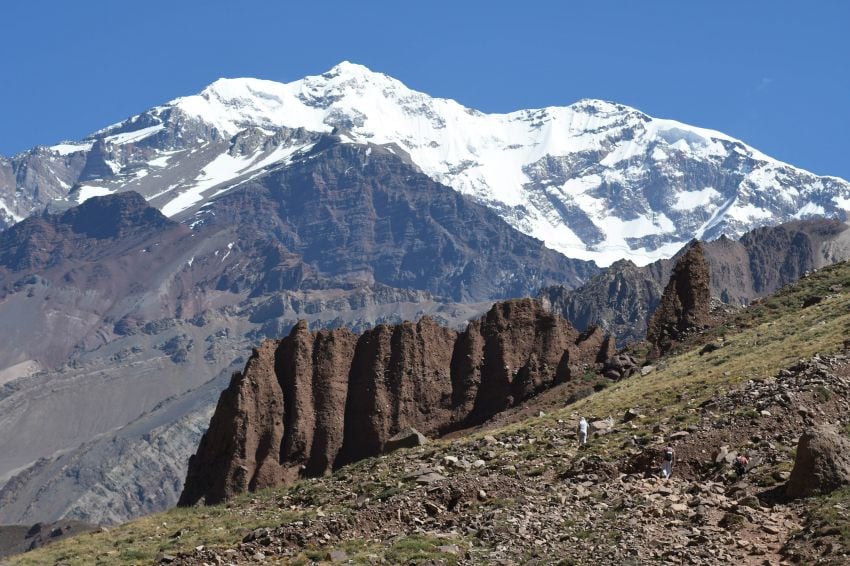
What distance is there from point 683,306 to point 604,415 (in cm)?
2711

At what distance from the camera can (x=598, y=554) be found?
123ft

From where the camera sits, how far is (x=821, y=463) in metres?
39.9

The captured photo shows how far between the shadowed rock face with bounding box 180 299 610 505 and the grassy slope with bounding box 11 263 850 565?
14218mm

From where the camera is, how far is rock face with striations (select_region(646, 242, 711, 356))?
8119cm

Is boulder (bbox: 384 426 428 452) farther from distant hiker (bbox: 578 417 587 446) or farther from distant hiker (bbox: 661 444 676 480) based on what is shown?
distant hiker (bbox: 661 444 676 480)

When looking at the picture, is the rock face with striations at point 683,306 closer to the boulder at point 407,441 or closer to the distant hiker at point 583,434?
the boulder at point 407,441

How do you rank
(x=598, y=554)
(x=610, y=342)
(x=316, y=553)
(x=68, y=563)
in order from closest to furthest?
1. (x=598, y=554)
2. (x=316, y=553)
3. (x=68, y=563)
4. (x=610, y=342)

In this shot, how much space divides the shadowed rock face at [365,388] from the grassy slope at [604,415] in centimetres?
1422

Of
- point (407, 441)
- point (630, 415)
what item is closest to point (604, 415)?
point (630, 415)

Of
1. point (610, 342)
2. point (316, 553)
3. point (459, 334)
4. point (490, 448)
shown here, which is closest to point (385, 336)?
point (459, 334)

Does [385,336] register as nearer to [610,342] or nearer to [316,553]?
[610,342]

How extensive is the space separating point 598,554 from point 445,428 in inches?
1947

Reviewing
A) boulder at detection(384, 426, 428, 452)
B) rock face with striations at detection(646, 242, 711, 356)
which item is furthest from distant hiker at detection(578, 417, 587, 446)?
rock face with striations at detection(646, 242, 711, 356)

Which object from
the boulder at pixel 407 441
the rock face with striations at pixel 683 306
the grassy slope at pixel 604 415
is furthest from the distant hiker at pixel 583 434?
the rock face with striations at pixel 683 306
